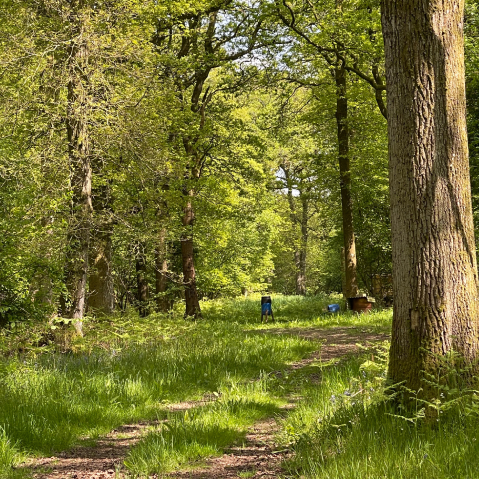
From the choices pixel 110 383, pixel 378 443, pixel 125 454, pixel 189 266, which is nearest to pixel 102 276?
pixel 189 266

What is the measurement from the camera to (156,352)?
7547 mm

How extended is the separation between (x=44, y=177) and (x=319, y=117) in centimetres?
1164

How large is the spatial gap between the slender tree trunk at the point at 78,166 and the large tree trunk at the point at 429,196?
5.40 metres

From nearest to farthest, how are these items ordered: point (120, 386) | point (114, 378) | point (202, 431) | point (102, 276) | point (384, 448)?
1. point (384, 448)
2. point (202, 431)
3. point (120, 386)
4. point (114, 378)
5. point (102, 276)

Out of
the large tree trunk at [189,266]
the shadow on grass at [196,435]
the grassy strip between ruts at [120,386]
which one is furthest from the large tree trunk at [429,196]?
the large tree trunk at [189,266]

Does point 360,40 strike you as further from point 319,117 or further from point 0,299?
point 0,299

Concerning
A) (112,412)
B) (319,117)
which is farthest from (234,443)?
(319,117)

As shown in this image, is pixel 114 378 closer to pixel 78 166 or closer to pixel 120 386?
pixel 120 386

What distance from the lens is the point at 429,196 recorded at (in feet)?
11.5

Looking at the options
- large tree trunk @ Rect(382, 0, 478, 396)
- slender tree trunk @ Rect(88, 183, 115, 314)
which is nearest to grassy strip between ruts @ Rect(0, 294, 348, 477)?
large tree trunk @ Rect(382, 0, 478, 396)

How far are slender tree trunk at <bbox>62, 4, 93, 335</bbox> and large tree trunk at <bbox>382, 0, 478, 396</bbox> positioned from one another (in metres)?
5.40

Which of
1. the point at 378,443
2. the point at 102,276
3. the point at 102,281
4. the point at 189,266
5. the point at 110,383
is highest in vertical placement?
the point at 189,266

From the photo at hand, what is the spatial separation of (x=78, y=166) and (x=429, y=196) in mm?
6273

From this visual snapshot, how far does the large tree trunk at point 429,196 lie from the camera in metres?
3.45
